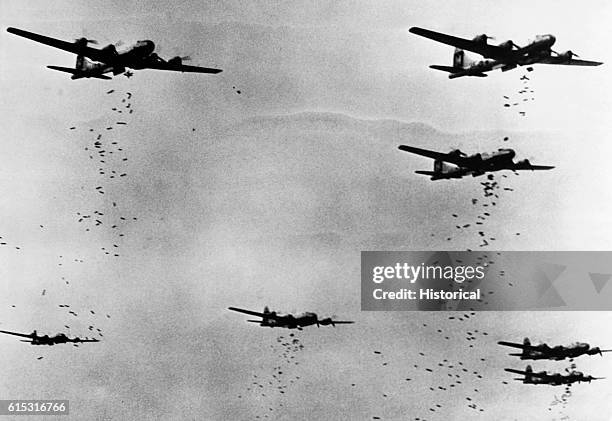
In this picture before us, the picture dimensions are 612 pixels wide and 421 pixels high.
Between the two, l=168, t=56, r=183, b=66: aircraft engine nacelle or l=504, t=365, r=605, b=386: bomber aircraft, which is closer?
l=504, t=365, r=605, b=386: bomber aircraft

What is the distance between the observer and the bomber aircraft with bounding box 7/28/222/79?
629 centimetres

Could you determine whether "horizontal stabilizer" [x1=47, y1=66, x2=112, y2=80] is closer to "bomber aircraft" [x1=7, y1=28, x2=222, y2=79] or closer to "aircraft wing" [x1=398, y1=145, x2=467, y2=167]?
"bomber aircraft" [x1=7, y1=28, x2=222, y2=79]

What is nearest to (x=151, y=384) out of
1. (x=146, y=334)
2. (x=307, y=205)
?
(x=146, y=334)

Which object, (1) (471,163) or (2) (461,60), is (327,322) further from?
(2) (461,60)

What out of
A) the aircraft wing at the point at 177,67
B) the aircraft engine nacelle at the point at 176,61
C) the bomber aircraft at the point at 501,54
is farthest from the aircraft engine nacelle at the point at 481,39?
the aircraft engine nacelle at the point at 176,61

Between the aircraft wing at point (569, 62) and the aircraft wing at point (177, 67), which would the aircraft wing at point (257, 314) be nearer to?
the aircraft wing at point (177, 67)

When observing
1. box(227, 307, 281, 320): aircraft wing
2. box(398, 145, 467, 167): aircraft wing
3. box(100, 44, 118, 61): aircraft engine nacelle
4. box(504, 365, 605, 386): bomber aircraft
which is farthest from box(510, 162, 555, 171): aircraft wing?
box(100, 44, 118, 61): aircraft engine nacelle

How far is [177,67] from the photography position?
21.0 feet

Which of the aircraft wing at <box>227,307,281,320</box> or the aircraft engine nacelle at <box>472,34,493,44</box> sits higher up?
the aircraft engine nacelle at <box>472,34,493,44</box>

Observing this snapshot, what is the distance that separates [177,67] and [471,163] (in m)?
2.45

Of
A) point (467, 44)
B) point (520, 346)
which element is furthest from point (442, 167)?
point (520, 346)

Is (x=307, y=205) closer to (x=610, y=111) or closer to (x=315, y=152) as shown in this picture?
(x=315, y=152)

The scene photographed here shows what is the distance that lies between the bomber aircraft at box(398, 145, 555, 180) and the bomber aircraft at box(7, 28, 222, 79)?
1877 mm

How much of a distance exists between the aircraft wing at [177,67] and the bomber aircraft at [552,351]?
3.17 m
